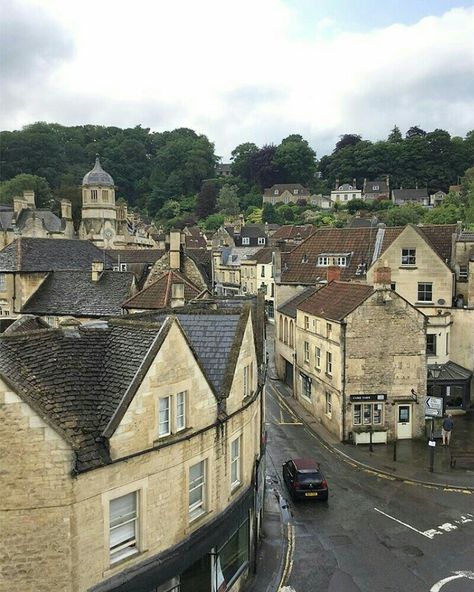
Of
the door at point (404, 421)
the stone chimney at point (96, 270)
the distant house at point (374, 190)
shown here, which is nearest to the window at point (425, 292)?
the door at point (404, 421)

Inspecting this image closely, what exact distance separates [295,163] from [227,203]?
91.5 feet

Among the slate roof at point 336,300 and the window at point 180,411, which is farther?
the slate roof at point 336,300

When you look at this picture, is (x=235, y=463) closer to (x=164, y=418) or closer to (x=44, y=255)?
(x=164, y=418)

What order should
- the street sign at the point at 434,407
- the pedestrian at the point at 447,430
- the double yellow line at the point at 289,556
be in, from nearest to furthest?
the double yellow line at the point at 289,556 < the pedestrian at the point at 447,430 < the street sign at the point at 434,407

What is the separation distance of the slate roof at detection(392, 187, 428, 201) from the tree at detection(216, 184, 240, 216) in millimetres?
40655

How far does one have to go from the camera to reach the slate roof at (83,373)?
11.7 m

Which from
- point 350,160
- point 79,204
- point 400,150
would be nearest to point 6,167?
point 79,204

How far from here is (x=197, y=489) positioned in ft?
48.1

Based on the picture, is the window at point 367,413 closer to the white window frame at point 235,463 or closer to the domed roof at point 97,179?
the white window frame at point 235,463

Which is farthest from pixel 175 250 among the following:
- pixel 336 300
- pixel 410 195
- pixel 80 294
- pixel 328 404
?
pixel 410 195

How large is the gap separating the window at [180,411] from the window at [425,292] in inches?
1186

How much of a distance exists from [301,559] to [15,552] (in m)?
11.1

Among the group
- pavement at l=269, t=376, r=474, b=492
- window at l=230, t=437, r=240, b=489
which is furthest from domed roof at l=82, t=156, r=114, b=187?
window at l=230, t=437, r=240, b=489

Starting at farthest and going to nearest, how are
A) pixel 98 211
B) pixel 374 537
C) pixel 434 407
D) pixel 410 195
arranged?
1. pixel 410 195
2. pixel 98 211
3. pixel 434 407
4. pixel 374 537
